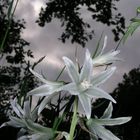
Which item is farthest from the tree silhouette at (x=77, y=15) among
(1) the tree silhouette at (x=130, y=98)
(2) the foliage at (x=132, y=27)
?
(2) the foliage at (x=132, y=27)

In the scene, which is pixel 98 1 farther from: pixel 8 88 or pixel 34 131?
pixel 34 131

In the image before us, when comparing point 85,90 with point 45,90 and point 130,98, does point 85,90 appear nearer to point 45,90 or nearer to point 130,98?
point 45,90

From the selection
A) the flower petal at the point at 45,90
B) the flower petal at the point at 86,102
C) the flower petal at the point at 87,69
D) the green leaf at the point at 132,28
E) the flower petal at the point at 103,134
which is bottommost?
the flower petal at the point at 103,134

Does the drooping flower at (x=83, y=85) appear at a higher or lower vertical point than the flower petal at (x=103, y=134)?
higher

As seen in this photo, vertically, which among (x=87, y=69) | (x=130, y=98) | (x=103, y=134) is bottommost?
(x=103, y=134)

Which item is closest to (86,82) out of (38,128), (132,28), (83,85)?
(83,85)

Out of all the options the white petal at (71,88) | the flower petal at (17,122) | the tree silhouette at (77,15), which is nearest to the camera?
the white petal at (71,88)

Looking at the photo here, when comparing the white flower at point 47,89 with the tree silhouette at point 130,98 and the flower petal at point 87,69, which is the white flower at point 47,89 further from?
the tree silhouette at point 130,98

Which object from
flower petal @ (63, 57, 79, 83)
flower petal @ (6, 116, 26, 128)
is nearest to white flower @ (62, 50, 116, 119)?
flower petal @ (63, 57, 79, 83)

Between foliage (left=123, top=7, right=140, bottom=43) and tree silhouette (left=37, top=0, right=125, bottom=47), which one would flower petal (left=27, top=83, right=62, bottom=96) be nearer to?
foliage (left=123, top=7, right=140, bottom=43)
